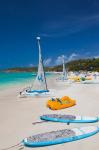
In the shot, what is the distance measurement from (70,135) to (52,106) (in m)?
7.71

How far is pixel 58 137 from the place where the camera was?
1179 cm

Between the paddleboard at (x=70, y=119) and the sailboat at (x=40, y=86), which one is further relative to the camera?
the sailboat at (x=40, y=86)

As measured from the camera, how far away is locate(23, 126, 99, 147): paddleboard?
11297mm

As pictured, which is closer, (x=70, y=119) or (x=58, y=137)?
(x=58, y=137)

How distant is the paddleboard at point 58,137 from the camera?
11297 millimetres

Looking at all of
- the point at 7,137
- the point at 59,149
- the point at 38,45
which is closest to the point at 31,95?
the point at 38,45

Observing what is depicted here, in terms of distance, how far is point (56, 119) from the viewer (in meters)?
15.3

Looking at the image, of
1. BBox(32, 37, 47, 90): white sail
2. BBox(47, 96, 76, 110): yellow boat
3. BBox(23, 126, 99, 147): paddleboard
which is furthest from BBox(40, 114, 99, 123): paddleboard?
BBox(32, 37, 47, 90): white sail

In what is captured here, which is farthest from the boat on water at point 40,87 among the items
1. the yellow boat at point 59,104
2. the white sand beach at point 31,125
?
the yellow boat at point 59,104

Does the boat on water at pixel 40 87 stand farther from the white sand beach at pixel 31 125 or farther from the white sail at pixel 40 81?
the white sand beach at pixel 31 125

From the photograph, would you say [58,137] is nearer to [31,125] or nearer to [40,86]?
[31,125]

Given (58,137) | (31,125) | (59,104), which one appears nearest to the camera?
(58,137)

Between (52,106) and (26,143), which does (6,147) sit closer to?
(26,143)

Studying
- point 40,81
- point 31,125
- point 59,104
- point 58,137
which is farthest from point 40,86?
point 58,137
